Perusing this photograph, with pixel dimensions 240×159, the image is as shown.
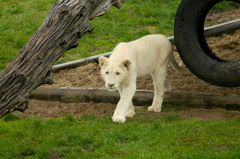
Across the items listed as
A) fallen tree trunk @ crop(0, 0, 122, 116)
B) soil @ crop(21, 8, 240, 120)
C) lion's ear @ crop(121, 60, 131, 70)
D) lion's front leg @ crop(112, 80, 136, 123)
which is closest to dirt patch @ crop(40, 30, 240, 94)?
soil @ crop(21, 8, 240, 120)

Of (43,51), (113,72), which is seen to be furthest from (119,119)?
(43,51)

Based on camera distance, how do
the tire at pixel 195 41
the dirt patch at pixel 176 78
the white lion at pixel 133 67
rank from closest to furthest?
the white lion at pixel 133 67 < the tire at pixel 195 41 < the dirt patch at pixel 176 78

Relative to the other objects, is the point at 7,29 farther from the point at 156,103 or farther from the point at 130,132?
the point at 130,132

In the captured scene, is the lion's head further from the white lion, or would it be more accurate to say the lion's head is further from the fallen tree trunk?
the fallen tree trunk

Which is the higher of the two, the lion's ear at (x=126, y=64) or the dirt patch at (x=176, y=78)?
the lion's ear at (x=126, y=64)

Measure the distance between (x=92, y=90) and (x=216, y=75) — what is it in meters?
1.97

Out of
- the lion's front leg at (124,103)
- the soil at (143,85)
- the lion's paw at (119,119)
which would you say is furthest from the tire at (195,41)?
the lion's paw at (119,119)

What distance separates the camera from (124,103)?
9180 millimetres

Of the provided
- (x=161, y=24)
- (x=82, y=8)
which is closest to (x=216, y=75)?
(x=82, y=8)

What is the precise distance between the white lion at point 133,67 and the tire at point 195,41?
1.00 feet

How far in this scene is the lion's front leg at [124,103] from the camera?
9086 millimetres

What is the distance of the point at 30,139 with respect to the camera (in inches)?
337

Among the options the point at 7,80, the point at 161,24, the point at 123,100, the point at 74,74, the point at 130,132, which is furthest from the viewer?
the point at 161,24

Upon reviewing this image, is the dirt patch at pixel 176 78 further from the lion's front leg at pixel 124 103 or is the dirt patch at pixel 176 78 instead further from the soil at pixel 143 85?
the lion's front leg at pixel 124 103
